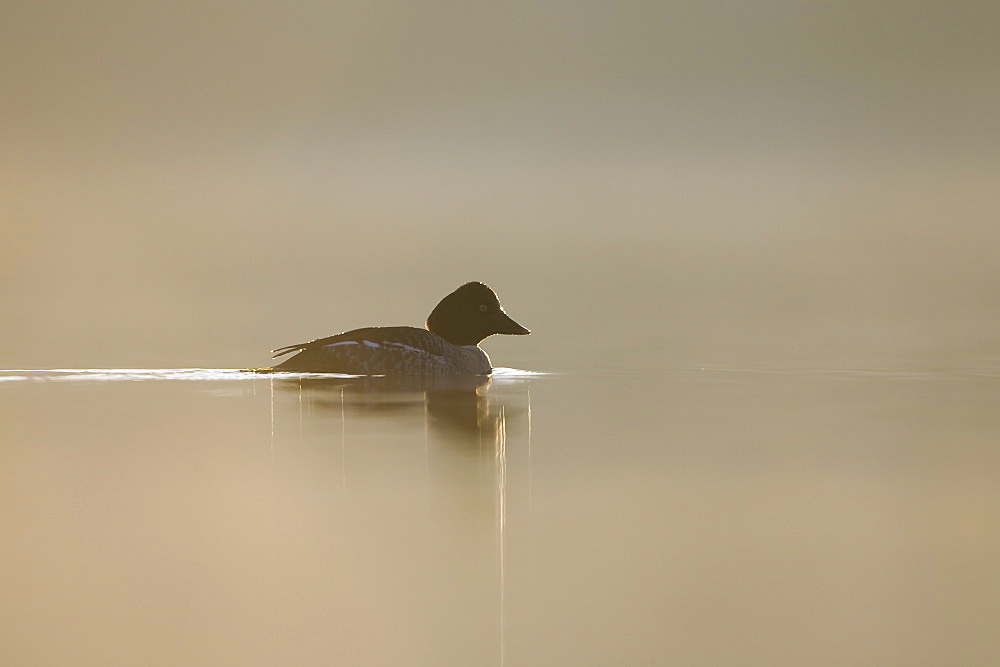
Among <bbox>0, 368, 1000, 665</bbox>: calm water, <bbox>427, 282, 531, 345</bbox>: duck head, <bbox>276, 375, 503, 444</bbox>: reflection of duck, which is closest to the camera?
<bbox>0, 368, 1000, 665</bbox>: calm water

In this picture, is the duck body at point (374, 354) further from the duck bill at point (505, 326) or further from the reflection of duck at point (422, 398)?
the duck bill at point (505, 326)

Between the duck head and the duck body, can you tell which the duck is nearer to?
the duck body

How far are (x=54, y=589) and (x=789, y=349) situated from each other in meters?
11.0

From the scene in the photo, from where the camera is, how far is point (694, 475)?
5770mm

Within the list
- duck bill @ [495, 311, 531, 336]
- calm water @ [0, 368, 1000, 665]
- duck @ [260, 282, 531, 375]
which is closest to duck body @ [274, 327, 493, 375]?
duck @ [260, 282, 531, 375]

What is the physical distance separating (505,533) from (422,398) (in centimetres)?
458

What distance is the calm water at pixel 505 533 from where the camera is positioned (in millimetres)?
3461

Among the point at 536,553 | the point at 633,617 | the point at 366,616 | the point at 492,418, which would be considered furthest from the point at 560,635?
the point at 492,418

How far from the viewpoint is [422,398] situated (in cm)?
902

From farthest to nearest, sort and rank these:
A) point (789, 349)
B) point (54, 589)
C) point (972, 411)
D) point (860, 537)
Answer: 1. point (789, 349)
2. point (972, 411)
3. point (860, 537)
4. point (54, 589)

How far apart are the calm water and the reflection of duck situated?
60 millimetres

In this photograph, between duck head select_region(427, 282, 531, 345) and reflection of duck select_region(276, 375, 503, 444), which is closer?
reflection of duck select_region(276, 375, 503, 444)

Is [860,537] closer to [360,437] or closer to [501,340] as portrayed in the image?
[360,437]

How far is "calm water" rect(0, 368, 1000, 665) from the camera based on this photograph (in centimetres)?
346
